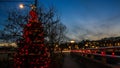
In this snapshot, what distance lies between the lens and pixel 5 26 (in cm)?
3306

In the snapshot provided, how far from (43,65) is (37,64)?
0.39m

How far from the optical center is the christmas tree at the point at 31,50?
1400 centimetres

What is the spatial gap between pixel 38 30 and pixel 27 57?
1681 mm

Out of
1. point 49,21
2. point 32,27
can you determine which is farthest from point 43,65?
point 49,21

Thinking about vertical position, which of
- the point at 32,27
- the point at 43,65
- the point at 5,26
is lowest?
the point at 43,65

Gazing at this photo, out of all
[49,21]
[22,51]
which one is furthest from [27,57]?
[49,21]

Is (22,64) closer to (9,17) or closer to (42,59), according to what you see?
(42,59)

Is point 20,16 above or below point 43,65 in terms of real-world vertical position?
above

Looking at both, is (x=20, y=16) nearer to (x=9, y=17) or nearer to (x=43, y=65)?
(x=9, y=17)

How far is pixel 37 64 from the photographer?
14.0m

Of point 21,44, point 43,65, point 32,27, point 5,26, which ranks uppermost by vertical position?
point 5,26

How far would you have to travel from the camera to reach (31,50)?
14.2 m

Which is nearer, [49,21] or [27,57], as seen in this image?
[27,57]

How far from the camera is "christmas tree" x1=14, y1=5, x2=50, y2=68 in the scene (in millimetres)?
14000
